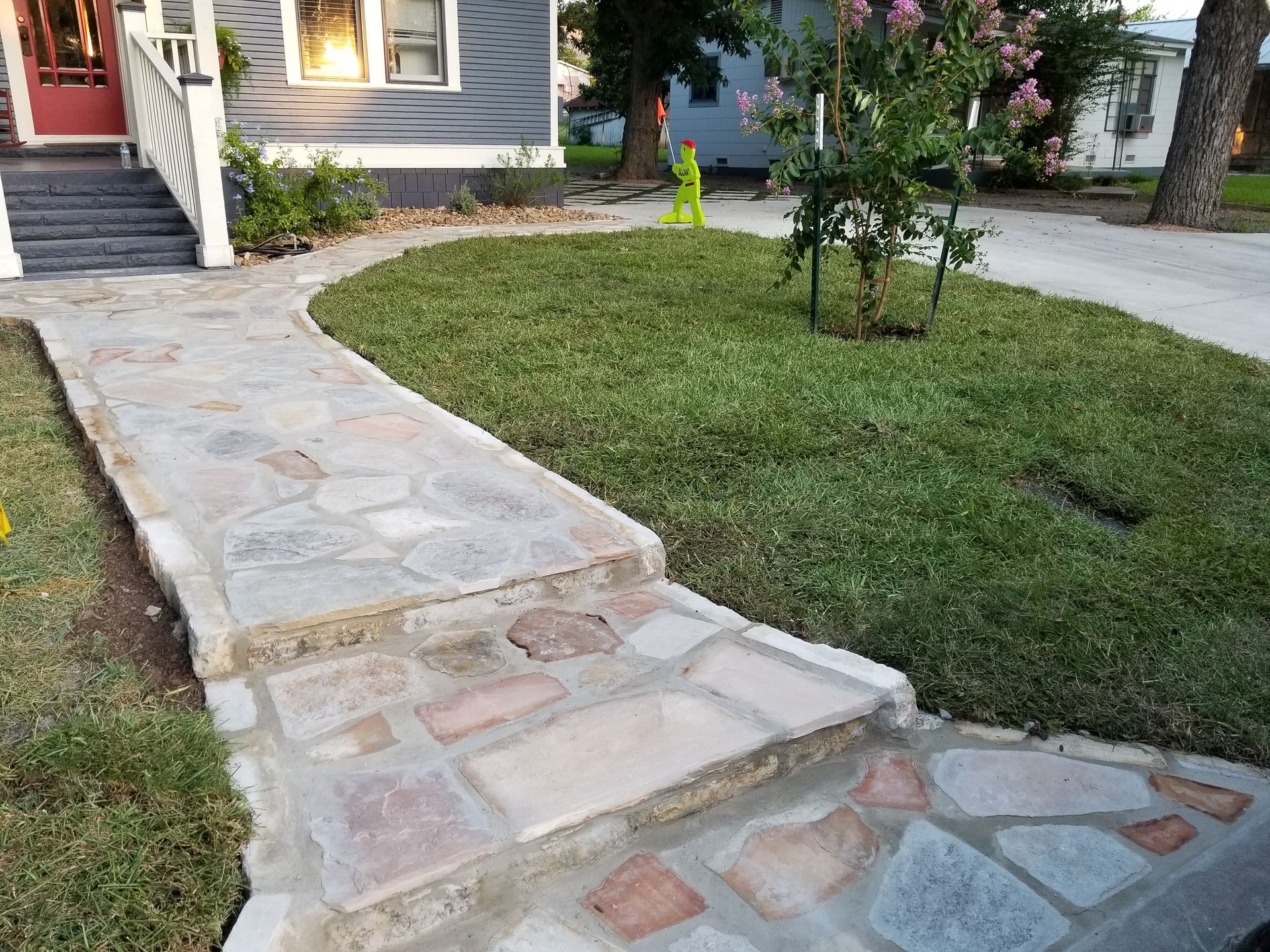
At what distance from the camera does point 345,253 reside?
8.77m

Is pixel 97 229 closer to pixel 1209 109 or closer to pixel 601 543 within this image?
pixel 601 543

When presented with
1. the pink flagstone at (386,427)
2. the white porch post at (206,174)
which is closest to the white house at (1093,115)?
the white porch post at (206,174)

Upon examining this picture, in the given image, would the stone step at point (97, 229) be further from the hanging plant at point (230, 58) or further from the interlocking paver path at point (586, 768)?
the interlocking paver path at point (586, 768)

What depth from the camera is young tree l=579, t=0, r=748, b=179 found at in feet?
55.4

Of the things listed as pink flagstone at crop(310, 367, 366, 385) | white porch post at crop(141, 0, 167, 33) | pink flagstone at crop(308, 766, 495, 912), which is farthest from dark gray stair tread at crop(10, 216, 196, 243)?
pink flagstone at crop(308, 766, 495, 912)

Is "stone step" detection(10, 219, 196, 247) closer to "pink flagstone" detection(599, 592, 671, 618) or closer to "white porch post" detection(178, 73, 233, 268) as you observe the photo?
"white porch post" detection(178, 73, 233, 268)

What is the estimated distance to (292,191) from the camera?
964cm

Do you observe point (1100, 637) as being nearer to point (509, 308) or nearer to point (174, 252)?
point (509, 308)

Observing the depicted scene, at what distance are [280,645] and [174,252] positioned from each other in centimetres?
694

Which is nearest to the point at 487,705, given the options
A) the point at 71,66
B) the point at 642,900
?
the point at 642,900

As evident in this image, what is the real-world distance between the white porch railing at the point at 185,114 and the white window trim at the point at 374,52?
1.06m

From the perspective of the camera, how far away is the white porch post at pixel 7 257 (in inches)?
280

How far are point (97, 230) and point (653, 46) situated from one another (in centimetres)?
1189

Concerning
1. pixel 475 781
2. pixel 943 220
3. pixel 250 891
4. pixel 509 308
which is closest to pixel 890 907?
pixel 475 781
